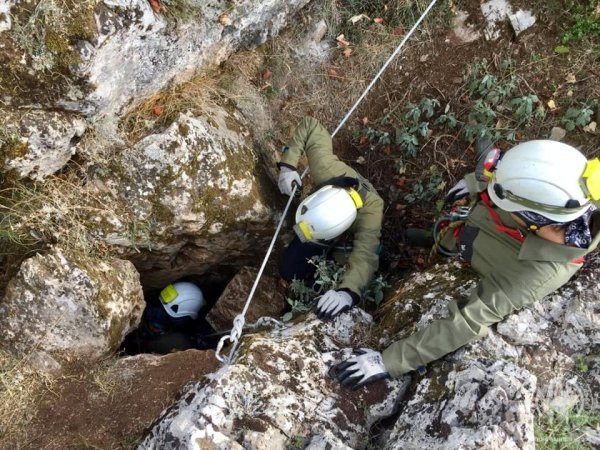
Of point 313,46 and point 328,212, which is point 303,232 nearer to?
point 328,212

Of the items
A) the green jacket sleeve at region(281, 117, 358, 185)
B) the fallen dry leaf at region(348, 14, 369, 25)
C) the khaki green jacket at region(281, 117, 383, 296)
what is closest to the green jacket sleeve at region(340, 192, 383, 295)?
the khaki green jacket at region(281, 117, 383, 296)

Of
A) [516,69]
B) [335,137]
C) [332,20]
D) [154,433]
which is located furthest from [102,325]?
[516,69]

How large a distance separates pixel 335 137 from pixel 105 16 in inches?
122

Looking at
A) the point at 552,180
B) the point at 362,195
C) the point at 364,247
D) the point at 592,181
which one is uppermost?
the point at 552,180

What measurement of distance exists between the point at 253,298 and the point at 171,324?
1353 millimetres

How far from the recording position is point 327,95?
640 centimetres

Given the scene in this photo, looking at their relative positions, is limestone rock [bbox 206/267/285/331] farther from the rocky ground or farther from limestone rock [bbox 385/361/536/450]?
limestone rock [bbox 385/361/536/450]

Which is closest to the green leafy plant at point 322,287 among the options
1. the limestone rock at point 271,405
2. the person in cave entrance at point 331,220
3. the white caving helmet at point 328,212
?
the person in cave entrance at point 331,220

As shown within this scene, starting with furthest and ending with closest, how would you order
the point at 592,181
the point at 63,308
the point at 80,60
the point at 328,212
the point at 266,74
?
the point at 266,74, the point at 328,212, the point at 63,308, the point at 80,60, the point at 592,181

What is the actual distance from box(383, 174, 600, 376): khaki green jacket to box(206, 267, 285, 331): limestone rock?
260 centimetres

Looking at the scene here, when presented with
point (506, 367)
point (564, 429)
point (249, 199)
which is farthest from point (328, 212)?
point (564, 429)

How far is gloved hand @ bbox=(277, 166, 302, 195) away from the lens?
5.52 m

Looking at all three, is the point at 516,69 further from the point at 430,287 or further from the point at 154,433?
the point at 154,433

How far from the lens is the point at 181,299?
6789mm
